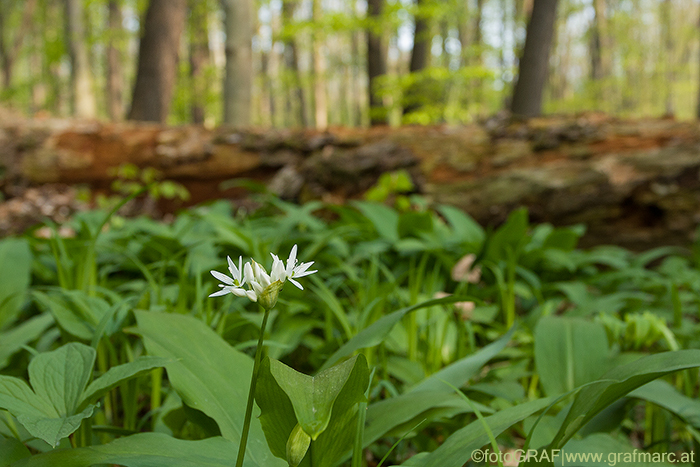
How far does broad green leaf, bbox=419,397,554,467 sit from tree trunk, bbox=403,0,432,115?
5942 mm

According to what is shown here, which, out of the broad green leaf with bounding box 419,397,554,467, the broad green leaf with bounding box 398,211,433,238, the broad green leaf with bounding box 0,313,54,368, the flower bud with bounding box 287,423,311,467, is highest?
the broad green leaf with bounding box 398,211,433,238

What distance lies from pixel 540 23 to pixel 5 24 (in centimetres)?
2179

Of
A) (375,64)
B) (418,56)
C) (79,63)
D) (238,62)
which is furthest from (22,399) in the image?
(79,63)

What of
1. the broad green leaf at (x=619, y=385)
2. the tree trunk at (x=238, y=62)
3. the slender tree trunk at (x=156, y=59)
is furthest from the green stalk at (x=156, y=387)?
the slender tree trunk at (x=156, y=59)

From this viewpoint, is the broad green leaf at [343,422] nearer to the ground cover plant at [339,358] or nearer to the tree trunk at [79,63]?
the ground cover plant at [339,358]

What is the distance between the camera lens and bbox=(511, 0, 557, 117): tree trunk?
486 cm

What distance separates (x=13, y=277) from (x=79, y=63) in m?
7.40

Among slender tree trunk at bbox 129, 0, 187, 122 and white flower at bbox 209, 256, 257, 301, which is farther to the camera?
slender tree trunk at bbox 129, 0, 187, 122

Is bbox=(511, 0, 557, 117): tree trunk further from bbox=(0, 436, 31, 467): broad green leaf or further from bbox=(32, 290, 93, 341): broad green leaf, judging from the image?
bbox=(0, 436, 31, 467): broad green leaf

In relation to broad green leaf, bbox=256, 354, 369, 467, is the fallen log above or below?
above

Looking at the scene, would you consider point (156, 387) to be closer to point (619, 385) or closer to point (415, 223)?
point (619, 385)

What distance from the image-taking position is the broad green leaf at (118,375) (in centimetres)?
59

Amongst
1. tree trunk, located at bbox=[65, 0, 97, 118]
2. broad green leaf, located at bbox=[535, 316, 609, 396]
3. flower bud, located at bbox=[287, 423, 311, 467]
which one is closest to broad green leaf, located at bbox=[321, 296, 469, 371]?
flower bud, located at bbox=[287, 423, 311, 467]

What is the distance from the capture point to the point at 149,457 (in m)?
0.56
